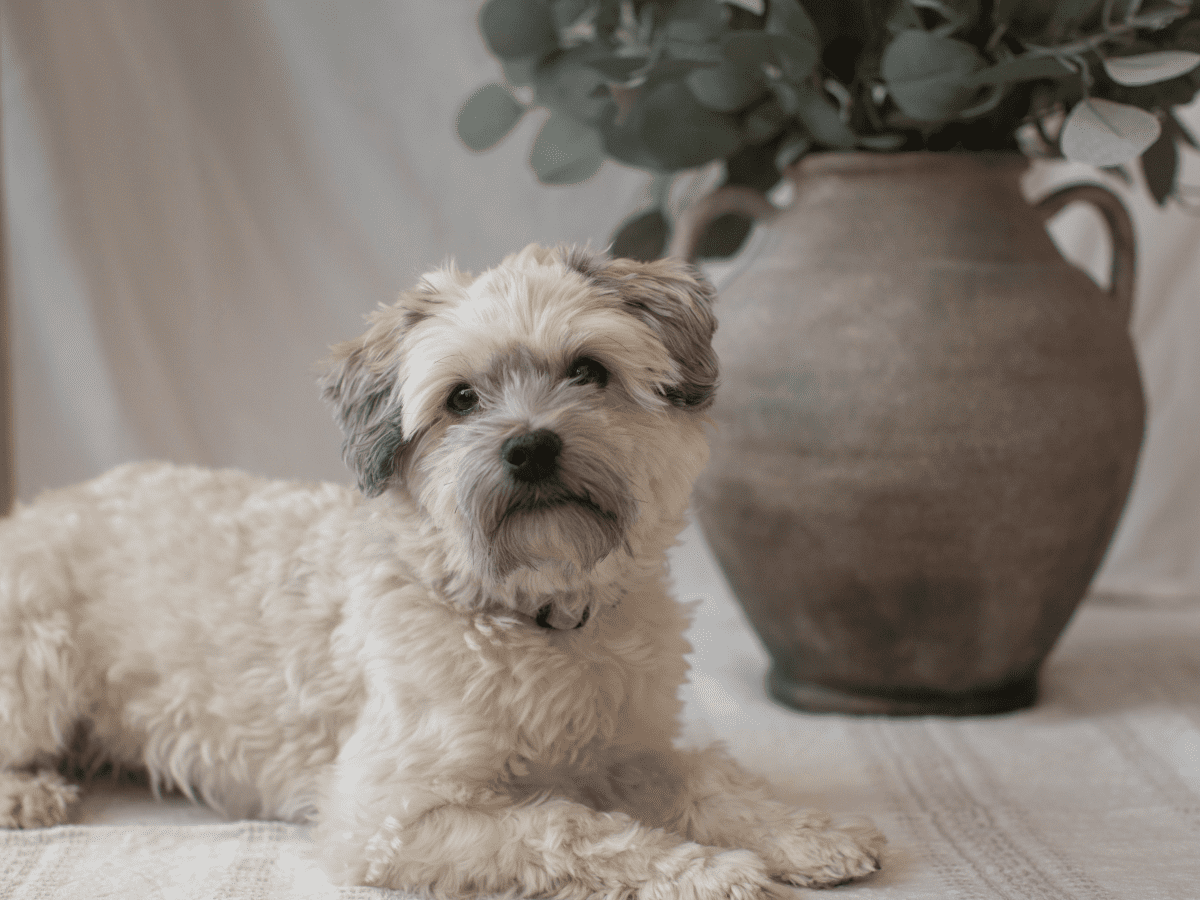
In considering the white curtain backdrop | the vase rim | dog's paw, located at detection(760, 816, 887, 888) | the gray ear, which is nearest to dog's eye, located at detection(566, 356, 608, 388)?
the gray ear

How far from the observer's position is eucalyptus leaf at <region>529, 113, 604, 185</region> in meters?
2.64

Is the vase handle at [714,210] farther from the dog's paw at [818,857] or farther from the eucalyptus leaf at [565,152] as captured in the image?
the dog's paw at [818,857]

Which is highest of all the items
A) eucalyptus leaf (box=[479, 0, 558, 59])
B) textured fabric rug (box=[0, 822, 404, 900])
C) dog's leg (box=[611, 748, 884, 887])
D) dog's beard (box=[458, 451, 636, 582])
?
eucalyptus leaf (box=[479, 0, 558, 59])

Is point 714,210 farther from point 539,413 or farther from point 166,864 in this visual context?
point 166,864

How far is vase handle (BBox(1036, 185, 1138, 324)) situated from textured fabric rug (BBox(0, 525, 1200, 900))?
0.89 m

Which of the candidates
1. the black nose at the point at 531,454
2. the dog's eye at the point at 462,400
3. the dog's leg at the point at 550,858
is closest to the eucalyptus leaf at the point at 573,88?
the dog's eye at the point at 462,400

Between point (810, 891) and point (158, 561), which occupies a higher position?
point (158, 561)

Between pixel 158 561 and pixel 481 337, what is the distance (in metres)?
0.78

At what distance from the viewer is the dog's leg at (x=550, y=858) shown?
4.96ft

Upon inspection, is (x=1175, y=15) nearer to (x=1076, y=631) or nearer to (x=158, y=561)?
(x=1076, y=631)

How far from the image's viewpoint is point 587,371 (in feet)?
5.46

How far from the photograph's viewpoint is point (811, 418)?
7.56 feet

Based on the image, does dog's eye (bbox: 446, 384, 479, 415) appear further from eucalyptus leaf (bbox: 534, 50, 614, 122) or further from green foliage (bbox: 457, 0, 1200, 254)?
eucalyptus leaf (bbox: 534, 50, 614, 122)

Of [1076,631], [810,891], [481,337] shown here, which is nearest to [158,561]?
[481,337]
